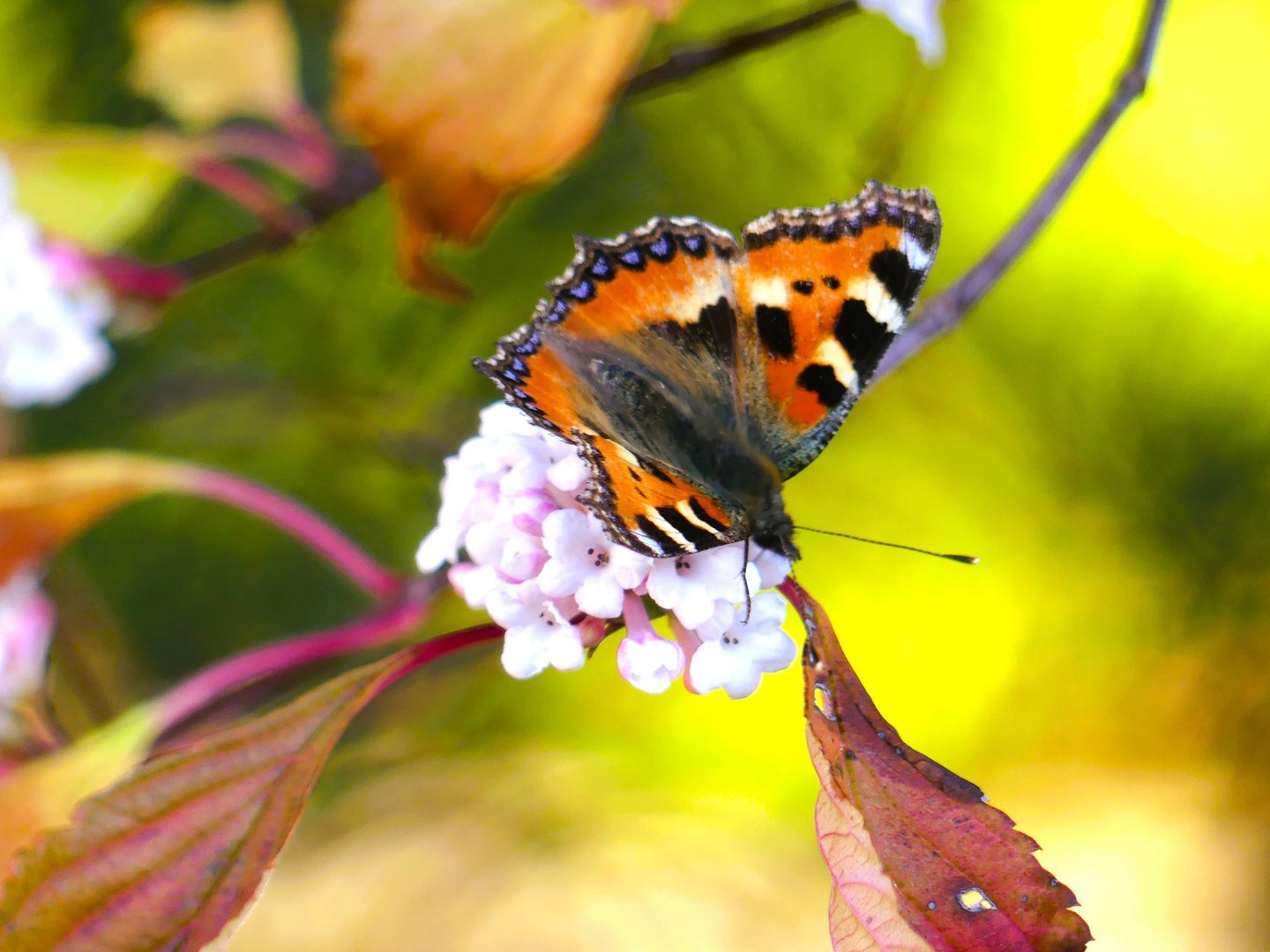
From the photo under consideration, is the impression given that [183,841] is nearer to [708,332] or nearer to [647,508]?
[647,508]

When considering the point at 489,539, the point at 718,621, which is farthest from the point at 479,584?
the point at 718,621

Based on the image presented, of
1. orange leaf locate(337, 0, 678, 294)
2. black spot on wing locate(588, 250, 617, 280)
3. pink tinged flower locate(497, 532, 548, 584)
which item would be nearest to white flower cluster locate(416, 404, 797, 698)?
pink tinged flower locate(497, 532, 548, 584)

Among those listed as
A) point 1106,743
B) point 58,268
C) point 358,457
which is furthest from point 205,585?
point 1106,743

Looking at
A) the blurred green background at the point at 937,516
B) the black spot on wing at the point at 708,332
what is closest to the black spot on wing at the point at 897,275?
the black spot on wing at the point at 708,332

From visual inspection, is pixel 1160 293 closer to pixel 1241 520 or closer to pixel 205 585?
pixel 1241 520

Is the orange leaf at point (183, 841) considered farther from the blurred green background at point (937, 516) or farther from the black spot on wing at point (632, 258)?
the blurred green background at point (937, 516)

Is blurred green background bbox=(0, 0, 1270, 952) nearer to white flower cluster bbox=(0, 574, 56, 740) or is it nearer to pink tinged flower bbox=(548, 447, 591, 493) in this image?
white flower cluster bbox=(0, 574, 56, 740)
